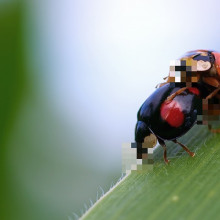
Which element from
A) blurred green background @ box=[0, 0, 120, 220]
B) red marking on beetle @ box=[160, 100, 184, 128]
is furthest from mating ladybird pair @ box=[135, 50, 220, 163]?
blurred green background @ box=[0, 0, 120, 220]

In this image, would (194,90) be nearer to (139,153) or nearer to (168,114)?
(168,114)

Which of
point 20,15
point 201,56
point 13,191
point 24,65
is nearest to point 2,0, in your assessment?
point 20,15

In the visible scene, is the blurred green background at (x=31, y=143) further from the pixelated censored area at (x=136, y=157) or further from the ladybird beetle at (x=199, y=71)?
the ladybird beetle at (x=199, y=71)

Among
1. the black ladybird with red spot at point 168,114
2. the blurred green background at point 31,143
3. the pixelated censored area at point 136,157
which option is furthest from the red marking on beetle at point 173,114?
the blurred green background at point 31,143

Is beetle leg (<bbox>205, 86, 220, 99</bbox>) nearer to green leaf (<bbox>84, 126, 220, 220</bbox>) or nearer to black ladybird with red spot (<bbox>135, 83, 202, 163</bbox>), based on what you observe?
black ladybird with red spot (<bbox>135, 83, 202, 163</bbox>)

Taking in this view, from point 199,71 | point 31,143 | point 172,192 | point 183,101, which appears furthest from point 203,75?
point 31,143

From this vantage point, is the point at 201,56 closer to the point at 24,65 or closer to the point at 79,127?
the point at 24,65
